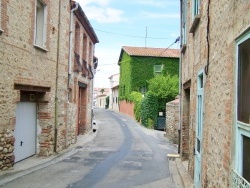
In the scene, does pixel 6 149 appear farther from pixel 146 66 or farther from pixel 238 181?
pixel 146 66

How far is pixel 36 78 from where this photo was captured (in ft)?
37.9

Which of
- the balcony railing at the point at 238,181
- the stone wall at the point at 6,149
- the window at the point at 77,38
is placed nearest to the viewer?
the balcony railing at the point at 238,181

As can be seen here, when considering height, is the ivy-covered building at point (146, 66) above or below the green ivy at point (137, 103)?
above

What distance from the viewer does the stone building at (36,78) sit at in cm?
952

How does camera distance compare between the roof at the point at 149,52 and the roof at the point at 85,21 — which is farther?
the roof at the point at 149,52

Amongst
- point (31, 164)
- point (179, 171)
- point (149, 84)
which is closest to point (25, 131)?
point (31, 164)

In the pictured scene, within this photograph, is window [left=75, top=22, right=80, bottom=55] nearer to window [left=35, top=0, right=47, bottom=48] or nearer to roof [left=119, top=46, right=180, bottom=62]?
window [left=35, top=0, right=47, bottom=48]

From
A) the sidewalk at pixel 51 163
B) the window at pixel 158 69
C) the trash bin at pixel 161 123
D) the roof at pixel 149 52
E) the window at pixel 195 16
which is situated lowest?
the sidewalk at pixel 51 163

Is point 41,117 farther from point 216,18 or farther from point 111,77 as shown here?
point 111,77

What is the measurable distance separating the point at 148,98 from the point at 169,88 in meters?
1.91

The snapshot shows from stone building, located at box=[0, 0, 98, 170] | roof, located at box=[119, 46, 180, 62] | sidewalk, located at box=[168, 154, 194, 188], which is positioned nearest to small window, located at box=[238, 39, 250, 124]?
sidewalk, located at box=[168, 154, 194, 188]

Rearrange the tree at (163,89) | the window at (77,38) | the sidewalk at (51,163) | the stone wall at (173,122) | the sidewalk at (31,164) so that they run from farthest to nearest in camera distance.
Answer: the tree at (163,89)
the stone wall at (173,122)
the window at (77,38)
the sidewalk at (31,164)
the sidewalk at (51,163)

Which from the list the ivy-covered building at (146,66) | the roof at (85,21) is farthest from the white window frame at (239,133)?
the ivy-covered building at (146,66)

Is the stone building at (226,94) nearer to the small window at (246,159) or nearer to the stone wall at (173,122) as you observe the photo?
the small window at (246,159)
